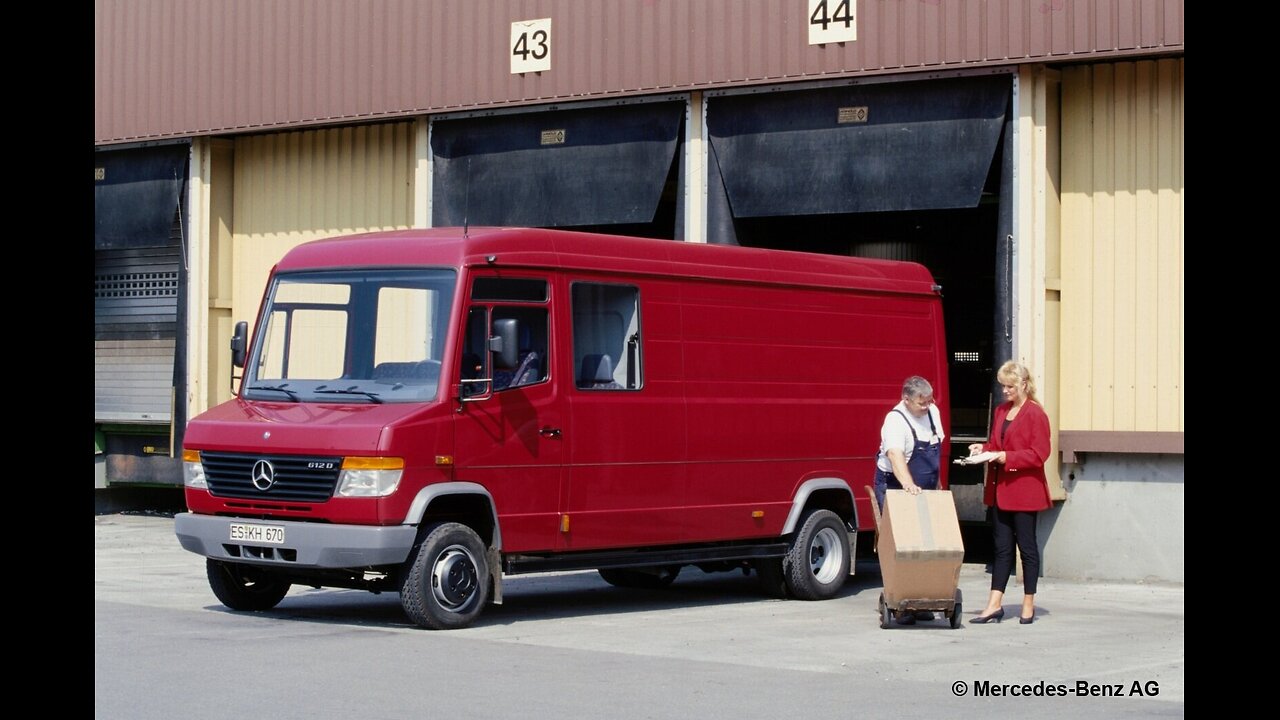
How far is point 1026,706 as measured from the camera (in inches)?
372


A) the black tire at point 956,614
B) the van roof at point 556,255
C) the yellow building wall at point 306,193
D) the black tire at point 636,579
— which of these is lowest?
the black tire at point 636,579

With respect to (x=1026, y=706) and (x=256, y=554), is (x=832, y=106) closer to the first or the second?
(x=256, y=554)

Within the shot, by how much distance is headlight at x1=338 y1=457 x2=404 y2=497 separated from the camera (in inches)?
476

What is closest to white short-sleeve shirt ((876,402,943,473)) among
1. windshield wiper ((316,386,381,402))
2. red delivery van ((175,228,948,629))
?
red delivery van ((175,228,948,629))

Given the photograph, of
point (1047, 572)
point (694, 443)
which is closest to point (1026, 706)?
point (694, 443)

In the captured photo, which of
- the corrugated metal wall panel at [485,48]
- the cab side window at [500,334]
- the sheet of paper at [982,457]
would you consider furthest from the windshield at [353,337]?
the corrugated metal wall panel at [485,48]

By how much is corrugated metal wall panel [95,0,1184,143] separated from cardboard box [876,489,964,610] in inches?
228

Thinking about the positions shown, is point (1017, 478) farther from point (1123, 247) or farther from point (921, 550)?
point (1123, 247)

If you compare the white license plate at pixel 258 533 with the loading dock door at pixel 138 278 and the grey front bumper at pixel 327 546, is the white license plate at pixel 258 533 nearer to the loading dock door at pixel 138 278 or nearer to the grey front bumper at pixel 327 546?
the grey front bumper at pixel 327 546

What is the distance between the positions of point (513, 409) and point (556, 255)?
1165 millimetres

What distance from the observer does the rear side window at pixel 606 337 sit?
1345 centimetres

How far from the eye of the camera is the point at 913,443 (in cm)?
1336

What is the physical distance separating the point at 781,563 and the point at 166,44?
12550 mm

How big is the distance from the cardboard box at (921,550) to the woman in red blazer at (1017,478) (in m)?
0.55
